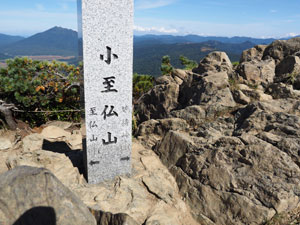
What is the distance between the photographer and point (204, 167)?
4.83 meters

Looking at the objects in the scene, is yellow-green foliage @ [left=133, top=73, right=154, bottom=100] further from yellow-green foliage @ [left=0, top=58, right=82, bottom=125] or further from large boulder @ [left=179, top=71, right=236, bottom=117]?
large boulder @ [left=179, top=71, right=236, bottom=117]

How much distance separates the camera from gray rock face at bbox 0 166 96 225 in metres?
3.22

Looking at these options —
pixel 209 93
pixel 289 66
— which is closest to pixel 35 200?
pixel 209 93

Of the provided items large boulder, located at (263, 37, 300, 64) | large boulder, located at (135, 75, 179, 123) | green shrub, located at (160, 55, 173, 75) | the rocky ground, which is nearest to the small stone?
the rocky ground

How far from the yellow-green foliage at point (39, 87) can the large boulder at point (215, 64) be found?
611 cm

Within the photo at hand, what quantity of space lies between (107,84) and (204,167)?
9.11ft

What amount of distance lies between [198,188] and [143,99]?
6.81 metres

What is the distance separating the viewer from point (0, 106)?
9.20 meters

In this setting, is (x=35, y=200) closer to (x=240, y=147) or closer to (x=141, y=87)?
(x=240, y=147)

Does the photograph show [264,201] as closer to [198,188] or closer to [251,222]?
[251,222]

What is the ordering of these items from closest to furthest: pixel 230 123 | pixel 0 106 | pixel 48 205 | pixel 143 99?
pixel 48 205, pixel 230 123, pixel 0 106, pixel 143 99

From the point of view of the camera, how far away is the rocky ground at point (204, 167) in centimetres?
372

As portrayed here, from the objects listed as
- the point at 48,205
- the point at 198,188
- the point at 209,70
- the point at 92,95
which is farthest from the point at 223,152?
the point at 209,70

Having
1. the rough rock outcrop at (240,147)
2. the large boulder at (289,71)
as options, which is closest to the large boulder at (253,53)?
the large boulder at (289,71)
